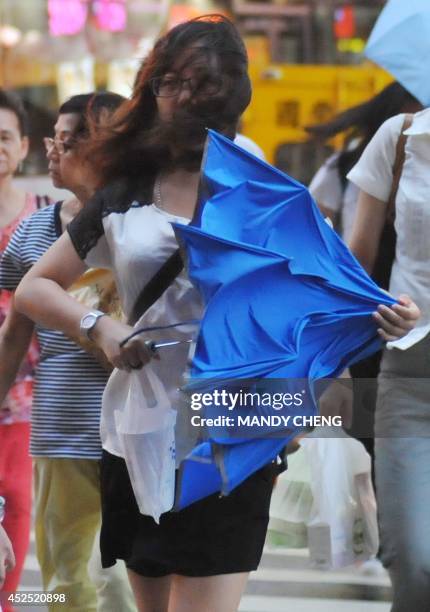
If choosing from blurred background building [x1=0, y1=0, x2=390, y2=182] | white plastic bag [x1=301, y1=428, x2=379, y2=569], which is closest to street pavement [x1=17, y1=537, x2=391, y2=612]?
white plastic bag [x1=301, y1=428, x2=379, y2=569]

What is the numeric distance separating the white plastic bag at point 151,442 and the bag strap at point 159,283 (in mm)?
138

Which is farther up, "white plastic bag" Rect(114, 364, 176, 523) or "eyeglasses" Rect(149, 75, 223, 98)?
"eyeglasses" Rect(149, 75, 223, 98)

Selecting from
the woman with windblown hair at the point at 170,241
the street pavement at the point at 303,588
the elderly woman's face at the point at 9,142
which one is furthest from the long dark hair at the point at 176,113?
the street pavement at the point at 303,588

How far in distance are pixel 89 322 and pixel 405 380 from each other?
0.89 m

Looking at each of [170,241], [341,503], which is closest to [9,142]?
[341,503]

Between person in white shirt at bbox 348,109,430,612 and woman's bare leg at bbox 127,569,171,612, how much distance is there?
541mm

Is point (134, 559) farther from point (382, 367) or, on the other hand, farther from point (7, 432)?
point (7, 432)

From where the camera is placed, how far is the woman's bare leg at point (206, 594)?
9.68ft

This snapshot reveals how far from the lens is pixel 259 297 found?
2.73 metres

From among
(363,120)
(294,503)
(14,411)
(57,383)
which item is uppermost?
(363,120)

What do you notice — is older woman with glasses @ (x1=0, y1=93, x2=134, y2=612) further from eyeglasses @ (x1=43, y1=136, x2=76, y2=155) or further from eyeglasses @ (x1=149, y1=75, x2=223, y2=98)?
eyeglasses @ (x1=149, y1=75, x2=223, y2=98)

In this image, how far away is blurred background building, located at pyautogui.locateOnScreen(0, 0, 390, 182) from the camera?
46.6 ft

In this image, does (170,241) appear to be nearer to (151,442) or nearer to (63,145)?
(151,442)

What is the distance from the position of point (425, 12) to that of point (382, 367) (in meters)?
0.96
